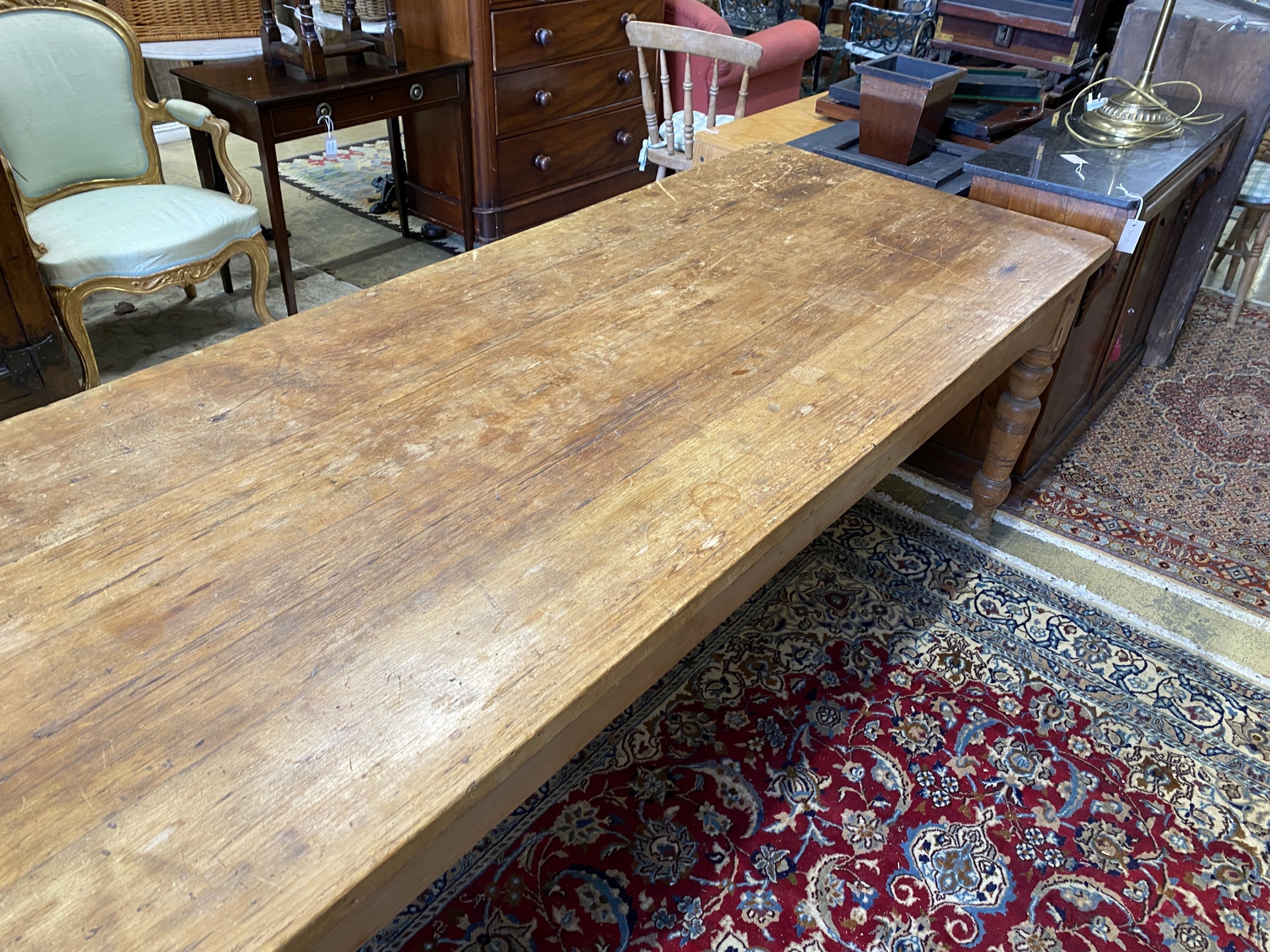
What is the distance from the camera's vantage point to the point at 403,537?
926 mm

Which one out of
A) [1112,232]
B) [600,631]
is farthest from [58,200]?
[1112,232]

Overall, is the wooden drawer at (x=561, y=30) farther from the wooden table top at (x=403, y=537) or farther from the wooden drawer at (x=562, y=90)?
the wooden table top at (x=403, y=537)

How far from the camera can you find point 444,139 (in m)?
3.22

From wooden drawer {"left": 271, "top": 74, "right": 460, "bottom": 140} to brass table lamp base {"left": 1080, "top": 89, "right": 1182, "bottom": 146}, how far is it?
1958mm

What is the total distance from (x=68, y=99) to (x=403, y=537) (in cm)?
220

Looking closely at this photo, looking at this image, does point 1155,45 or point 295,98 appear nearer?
Answer: point 1155,45

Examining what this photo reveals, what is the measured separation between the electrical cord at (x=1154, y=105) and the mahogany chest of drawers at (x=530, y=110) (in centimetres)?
→ 177

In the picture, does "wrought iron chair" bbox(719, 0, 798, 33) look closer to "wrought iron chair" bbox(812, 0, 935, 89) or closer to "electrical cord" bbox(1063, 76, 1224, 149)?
"wrought iron chair" bbox(812, 0, 935, 89)

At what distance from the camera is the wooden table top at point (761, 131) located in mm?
2139

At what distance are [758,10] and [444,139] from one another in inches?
123

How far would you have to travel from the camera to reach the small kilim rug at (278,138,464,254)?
3678mm

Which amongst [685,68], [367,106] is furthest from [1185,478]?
[367,106]

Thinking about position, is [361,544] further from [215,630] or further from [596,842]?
[596,842]

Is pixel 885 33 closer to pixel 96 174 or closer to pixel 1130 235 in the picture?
pixel 1130 235
